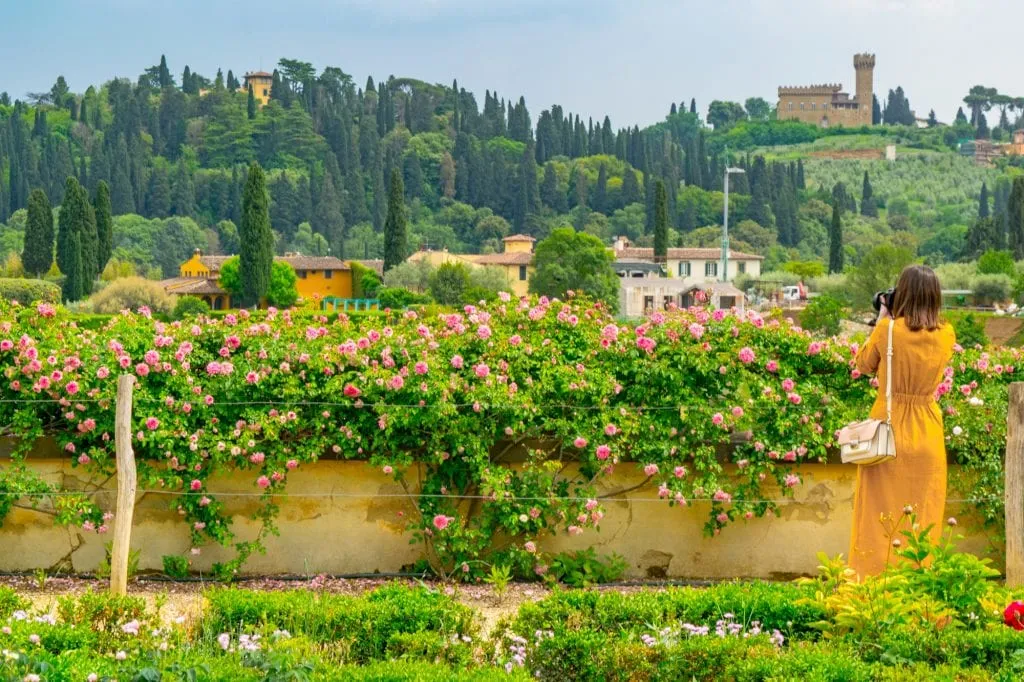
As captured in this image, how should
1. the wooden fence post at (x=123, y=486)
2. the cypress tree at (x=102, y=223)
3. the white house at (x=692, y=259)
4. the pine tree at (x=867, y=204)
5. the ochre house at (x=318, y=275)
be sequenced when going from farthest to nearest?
the pine tree at (x=867, y=204) < the white house at (x=692, y=259) < the ochre house at (x=318, y=275) < the cypress tree at (x=102, y=223) < the wooden fence post at (x=123, y=486)

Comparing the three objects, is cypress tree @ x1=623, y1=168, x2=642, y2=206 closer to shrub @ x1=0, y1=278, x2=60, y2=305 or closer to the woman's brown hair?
shrub @ x1=0, y1=278, x2=60, y2=305

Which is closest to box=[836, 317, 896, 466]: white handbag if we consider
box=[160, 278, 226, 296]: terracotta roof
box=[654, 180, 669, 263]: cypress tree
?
box=[160, 278, 226, 296]: terracotta roof

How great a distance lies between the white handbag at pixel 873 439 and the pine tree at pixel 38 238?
248 feet

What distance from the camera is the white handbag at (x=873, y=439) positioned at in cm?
522

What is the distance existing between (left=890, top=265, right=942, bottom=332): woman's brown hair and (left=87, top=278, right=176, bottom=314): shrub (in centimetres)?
5904

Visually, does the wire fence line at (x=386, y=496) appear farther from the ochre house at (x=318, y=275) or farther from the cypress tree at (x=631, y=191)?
the cypress tree at (x=631, y=191)

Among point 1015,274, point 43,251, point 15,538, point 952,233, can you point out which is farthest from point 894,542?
point 952,233

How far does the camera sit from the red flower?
449cm

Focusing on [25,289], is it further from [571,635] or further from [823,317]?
[571,635]

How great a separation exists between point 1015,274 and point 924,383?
59653 millimetres

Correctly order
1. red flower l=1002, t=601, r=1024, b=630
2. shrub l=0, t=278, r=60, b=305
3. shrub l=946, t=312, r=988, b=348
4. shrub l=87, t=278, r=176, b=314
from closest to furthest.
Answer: red flower l=1002, t=601, r=1024, b=630 → shrub l=946, t=312, r=988, b=348 → shrub l=0, t=278, r=60, b=305 → shrub l=87, t=278, r=176, b=314

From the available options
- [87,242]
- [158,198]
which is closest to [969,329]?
[87,242]

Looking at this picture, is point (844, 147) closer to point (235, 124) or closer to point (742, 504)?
point (235, 124)

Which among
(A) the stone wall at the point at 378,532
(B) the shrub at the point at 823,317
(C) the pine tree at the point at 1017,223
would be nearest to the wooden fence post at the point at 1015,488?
(A) the stone wall at the point at 378,532
